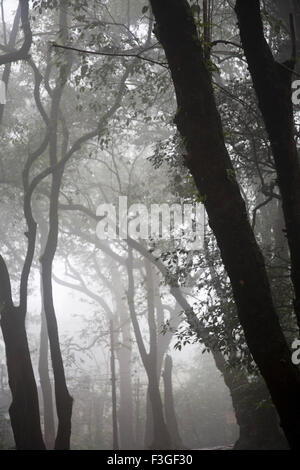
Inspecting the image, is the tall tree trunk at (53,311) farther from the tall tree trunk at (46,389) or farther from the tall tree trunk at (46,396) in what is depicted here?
the tall tree trunk at (46,396)

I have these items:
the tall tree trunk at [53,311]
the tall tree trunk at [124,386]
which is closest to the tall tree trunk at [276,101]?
the tall tree trunk at [53,311]

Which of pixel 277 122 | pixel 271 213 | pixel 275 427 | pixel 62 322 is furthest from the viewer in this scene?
pixel 62 322

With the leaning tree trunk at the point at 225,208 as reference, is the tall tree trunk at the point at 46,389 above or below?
below

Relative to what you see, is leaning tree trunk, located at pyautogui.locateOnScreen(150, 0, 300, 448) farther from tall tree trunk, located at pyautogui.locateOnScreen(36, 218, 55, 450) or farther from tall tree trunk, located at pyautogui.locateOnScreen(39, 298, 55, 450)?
tall tree trunk, located at pyautogui.locateOnScreen(39, 298, 55, 450)

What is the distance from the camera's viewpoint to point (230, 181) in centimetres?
402

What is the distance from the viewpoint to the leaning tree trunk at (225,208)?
373 cm

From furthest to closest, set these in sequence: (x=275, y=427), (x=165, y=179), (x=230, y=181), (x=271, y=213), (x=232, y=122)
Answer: (x=165, y=179) < (x=271, y=213) < (x=275, y=427) < (x=232, y=122) < (x=230, y=181)

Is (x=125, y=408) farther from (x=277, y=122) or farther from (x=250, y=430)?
(x=277, y=122)

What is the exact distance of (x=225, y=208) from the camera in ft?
13.0

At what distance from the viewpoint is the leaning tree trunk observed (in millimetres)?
3727

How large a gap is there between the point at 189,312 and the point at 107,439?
65.1 feet

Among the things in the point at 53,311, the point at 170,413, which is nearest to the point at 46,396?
the point at 170,413

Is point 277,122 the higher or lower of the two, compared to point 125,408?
higher
